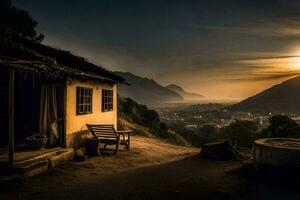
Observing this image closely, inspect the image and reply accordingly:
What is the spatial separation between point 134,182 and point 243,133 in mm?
37288

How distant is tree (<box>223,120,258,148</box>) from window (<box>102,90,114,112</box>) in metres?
27.1

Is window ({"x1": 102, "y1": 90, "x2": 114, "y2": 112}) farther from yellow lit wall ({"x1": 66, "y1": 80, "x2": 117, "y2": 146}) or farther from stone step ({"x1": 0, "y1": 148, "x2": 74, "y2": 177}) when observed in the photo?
stone step ({"x1": 0, "y1": 148, "x2": 74, "y2": 177})

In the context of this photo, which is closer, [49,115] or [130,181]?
[130,181]

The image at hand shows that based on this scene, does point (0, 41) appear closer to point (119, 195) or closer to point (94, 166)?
point (94, 166)

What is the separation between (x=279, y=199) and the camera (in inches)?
294

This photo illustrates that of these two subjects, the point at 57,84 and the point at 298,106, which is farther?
the point at 298,106

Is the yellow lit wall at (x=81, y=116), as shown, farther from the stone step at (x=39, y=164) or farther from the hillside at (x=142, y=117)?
the hillside at (x=142, y=117)

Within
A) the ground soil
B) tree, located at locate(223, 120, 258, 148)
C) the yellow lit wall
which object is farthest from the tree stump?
tree, located at locate(223, 120, 258, 148)

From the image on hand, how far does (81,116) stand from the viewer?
13.4 metres

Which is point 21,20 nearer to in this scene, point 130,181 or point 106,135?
point 106,135

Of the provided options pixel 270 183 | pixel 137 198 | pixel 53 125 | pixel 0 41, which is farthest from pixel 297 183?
pixel 0 41

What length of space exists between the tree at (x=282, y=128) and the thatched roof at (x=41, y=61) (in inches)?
736

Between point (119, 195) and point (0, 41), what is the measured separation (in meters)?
7.43

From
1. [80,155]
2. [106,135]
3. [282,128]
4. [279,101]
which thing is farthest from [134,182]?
Result: [279,101]
